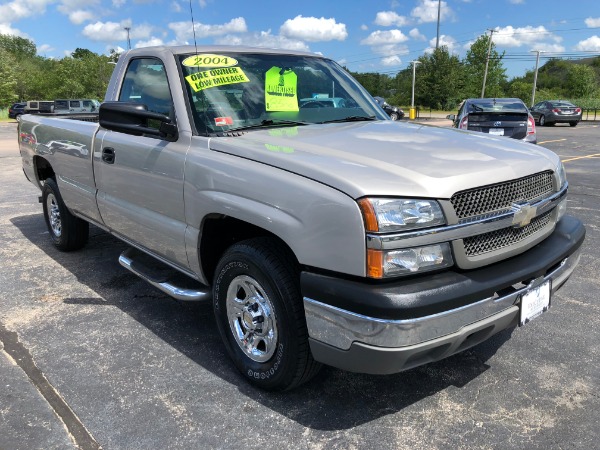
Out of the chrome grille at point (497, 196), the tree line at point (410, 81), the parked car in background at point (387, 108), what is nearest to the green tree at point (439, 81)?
the tree line at point (410, 81)

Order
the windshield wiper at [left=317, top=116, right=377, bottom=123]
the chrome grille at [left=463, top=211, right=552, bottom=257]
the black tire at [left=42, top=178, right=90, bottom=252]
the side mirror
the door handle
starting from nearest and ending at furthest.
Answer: the chrome grille at [left=463, top=211, right=552, bottom=257]
the side mirror
the windshield wiper at [left=317, top=116, right=377, bottom=123]
the door handle
the black tire at [left=42, top=178, right=90, bottom=252]

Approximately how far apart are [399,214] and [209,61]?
73.9 inches

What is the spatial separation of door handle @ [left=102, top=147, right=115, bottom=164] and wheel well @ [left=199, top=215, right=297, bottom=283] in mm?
1233

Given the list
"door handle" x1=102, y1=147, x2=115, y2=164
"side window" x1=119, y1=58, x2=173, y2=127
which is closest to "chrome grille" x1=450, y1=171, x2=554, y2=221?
"side window" x1=119, y1=58, x2=173, y2=127

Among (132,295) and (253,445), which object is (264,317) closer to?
(253,445)

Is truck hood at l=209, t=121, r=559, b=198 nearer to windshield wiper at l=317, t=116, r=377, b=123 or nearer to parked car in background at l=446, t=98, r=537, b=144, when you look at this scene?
windshield wiper at l=317, t=116, r=377, b=123

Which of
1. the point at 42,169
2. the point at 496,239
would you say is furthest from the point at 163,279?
the point at 42,169

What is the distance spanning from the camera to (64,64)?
56062 millimetres

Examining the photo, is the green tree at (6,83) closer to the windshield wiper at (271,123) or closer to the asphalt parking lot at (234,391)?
the asphalt parking lot at (234,391)

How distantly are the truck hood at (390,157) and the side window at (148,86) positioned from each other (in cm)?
74

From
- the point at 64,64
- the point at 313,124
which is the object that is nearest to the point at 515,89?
the point at 64,64

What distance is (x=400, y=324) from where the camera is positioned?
7.13 ft

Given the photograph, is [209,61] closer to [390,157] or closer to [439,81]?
[390,157]

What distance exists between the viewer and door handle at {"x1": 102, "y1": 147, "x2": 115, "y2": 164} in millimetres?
3881
